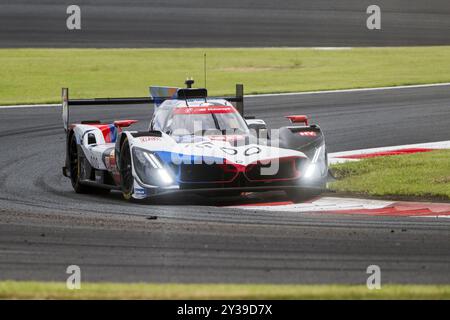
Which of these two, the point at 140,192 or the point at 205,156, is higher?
the point at 205,156

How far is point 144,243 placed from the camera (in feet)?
31.0

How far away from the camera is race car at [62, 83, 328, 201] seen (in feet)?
40.7

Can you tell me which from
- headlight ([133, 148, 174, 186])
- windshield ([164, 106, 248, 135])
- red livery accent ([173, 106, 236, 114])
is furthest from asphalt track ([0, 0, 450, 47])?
headlight ([133, 148, 174, 186])

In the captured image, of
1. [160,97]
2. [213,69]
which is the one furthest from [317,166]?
[213,69]

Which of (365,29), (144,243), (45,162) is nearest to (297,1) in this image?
(365,29)

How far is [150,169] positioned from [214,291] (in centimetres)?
536

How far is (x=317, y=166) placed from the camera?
510 inches

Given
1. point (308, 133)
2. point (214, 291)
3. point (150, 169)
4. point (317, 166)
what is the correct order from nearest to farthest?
point (214, 291) → point (150, 169) → point (317, 166) → point (308, 133)

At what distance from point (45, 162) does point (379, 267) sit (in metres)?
9.85

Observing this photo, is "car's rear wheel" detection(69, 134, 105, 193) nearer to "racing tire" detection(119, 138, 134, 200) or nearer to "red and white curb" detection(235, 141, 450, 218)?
"racing tire" detection(119, 138, 134, 200)

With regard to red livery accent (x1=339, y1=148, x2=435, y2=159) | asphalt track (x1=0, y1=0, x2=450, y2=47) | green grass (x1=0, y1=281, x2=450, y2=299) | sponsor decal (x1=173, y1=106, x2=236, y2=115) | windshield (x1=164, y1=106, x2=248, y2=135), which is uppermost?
asphalt track (x1=0, y1=0, x2=450, y2=47)

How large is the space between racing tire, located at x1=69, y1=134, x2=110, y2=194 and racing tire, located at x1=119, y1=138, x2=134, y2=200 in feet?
4.75

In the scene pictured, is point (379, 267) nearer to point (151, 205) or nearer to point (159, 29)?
point (151, 205)

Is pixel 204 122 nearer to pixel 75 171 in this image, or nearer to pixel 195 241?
pixel 75 171
